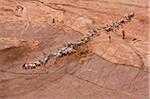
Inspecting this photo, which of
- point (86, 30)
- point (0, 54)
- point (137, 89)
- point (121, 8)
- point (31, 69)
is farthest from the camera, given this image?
point (121, 8)

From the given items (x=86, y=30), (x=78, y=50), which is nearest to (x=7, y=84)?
(x=78, y=50)

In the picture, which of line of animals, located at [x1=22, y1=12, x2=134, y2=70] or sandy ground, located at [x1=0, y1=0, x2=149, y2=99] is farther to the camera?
line of animals, located at [x1=22, y1=12, x2=134, y2=70]

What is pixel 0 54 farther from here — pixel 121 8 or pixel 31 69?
pixel 121 8

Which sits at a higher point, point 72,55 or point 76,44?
point 76,44

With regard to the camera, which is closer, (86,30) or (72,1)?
(86,30)

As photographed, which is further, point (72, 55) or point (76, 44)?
Answer: point (76, 44)
